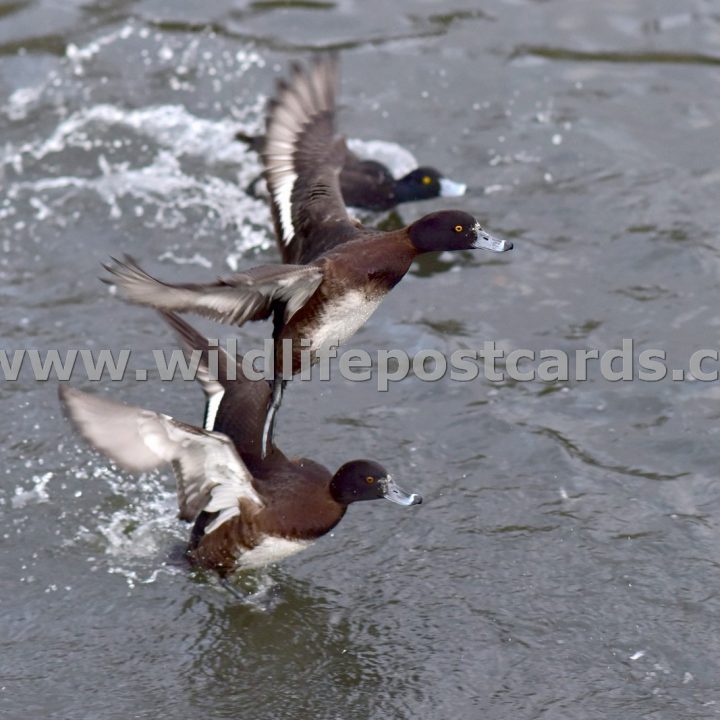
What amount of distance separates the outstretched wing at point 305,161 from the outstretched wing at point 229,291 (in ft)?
2.50

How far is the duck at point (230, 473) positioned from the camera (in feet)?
17.5

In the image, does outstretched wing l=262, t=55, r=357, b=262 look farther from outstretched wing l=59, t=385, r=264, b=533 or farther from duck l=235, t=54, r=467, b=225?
duck l=235, t=54, r=467, b=225

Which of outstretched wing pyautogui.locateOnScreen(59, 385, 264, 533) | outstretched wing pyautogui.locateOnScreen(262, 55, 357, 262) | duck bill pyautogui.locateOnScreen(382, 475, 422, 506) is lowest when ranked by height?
duck bill pyautogui.locateOnScreen(382, 475, 422, 506)

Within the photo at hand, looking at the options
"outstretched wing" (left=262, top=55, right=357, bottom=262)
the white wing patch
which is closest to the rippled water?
the white wing patch

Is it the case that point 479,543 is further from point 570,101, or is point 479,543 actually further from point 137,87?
point 137,87

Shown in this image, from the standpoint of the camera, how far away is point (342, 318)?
6047 mm

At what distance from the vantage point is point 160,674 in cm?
571

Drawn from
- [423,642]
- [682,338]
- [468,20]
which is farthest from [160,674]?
[468,20]

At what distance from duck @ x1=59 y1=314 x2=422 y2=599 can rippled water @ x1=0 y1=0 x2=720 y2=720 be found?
0.32 m

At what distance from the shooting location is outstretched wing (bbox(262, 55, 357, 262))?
6.70 metres

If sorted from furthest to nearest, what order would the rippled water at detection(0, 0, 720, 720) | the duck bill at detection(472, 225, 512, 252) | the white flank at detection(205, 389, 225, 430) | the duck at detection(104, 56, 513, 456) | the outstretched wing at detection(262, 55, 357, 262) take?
the outstretched wing at detection(262, 55, 357, 262) < the white flank at detection(205, 389, 225, 430) < the duck bill at detection(472, 225, 512, 252) < the rippled water at detection(0, 0, 720, 720) < the duck at detection(104, 56, 513, 456)

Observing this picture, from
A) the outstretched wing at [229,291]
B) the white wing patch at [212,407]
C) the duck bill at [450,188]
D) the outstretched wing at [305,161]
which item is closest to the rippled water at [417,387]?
the duck bill at [450,188]

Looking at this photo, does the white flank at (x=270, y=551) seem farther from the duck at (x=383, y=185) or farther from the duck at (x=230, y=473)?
the duck at (x=383, y=185)

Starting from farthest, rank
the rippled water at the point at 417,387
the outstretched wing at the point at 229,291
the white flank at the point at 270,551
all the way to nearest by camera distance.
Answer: the white flank at the point at 270,551 < the rippled water at the point at 417,387 < the outstretched wing at the point at 229,291
